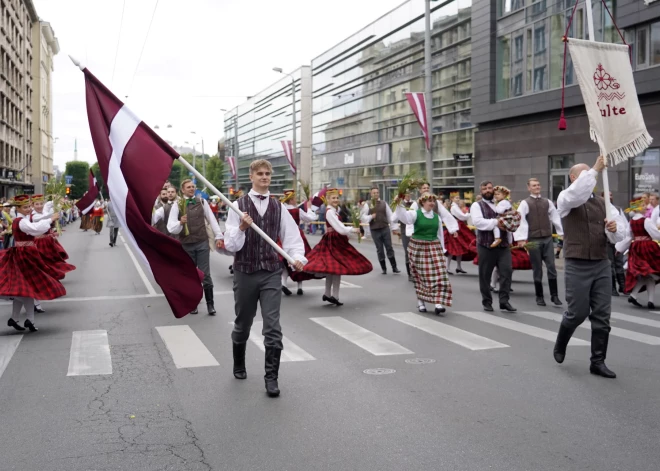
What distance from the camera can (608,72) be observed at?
7398mm

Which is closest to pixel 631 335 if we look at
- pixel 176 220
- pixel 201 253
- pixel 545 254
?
pixel 545 254

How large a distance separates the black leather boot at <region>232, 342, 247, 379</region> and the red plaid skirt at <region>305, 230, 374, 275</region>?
4999mm

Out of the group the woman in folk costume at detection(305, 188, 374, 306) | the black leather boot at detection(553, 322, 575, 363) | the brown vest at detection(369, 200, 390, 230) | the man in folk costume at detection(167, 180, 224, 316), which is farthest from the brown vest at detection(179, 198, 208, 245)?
the brown vest at detection(369, 200, 390, 230)

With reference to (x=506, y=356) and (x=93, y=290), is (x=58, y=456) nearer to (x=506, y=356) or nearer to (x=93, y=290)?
(x=506, y=356)

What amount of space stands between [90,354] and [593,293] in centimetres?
521

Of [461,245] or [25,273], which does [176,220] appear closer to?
[25,273]

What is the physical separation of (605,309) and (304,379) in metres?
2.85

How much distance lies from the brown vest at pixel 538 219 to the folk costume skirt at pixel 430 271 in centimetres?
170

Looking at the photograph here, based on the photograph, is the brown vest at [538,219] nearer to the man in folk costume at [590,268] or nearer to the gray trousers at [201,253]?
the man in folk costume at [590,268]

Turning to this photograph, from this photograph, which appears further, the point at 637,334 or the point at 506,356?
the point at 637,334

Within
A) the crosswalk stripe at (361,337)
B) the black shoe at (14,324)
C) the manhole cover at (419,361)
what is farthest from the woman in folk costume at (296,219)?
the manhole cover at (419,361)

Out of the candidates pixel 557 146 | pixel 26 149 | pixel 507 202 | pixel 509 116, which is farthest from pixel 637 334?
pixel 26 149

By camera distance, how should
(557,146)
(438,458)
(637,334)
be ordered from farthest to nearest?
(557,146)
(637,334)
(438,458)

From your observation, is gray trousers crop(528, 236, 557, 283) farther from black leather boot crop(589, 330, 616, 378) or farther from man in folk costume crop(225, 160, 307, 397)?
man in folk costume crop(225, 160, 307, 397)
